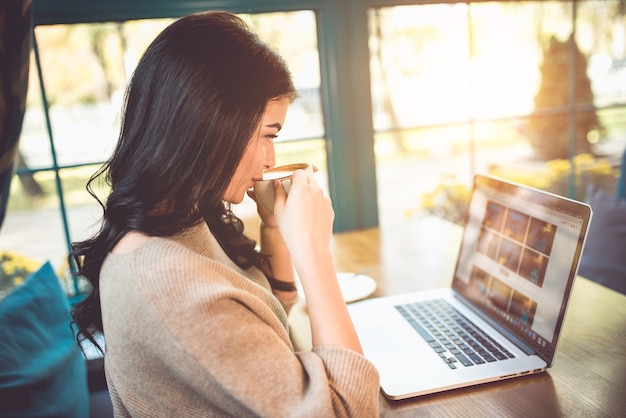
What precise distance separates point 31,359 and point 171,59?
29.0 inches

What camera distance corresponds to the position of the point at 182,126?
2.60 feet

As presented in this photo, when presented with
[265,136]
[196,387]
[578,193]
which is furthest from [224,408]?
[578,193]

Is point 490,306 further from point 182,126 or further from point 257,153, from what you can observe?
point 182,126

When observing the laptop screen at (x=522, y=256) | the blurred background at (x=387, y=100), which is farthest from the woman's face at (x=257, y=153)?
the blurred background at (x=387, y=100)

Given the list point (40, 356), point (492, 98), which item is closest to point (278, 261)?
point (40, 356)

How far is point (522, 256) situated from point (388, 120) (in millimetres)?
1286

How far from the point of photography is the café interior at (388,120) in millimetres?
1762

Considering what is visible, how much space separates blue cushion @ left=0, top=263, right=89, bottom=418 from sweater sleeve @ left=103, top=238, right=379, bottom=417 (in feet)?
1.30

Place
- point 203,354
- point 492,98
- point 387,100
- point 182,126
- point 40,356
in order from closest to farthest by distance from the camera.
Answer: point 203,354, point 182,126, point 40,356, point 387,100, point 492,98

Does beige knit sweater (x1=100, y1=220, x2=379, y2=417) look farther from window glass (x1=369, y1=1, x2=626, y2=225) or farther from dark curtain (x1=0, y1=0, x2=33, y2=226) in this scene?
window glass (x1=369, y1=1, x2=626, y2=225)

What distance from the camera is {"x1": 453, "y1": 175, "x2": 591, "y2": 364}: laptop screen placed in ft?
2.99

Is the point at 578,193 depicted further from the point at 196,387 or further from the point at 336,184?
the point at 196,387

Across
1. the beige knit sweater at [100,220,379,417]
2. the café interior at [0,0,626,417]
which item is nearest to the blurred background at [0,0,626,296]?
the café interior at [0,0,626,417]

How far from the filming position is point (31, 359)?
113 centimetres
